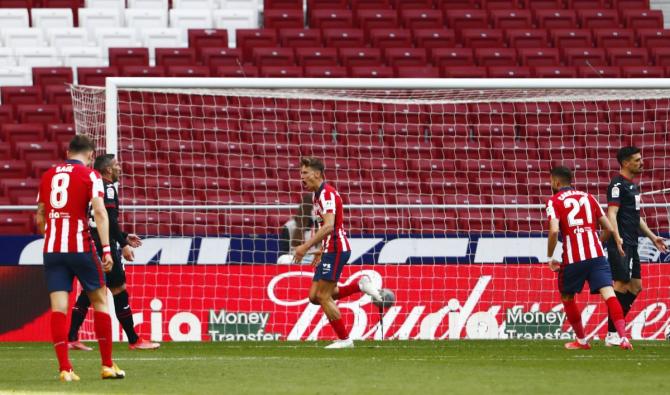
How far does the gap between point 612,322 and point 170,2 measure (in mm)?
13245

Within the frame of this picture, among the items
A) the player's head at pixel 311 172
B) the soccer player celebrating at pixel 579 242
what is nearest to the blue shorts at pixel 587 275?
the soccer player celebrating at pixel 579 242

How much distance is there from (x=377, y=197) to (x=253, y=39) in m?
5.42

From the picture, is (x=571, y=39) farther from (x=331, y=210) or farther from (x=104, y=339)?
(x=104, y=339)

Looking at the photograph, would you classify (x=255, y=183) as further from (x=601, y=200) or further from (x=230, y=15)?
(x=230, y=15)

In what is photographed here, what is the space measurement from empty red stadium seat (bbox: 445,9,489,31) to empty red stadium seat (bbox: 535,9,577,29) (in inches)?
35.9

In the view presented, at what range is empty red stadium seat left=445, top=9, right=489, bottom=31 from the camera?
68.5 feet

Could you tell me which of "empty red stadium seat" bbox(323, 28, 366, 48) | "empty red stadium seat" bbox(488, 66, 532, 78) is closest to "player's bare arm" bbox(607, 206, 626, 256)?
"empty red stadium seat" bbox(488, 66, 532, 78)

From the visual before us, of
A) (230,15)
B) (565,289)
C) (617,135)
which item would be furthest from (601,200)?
(230,15)

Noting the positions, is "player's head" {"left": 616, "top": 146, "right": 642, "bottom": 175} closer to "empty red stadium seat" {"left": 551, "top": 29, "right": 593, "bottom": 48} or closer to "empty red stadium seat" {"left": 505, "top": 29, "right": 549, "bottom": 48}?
"empty red stadium seat" {"left": 505, "top": 29, "right": 549, "bottom": 48}

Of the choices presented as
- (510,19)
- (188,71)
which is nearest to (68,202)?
(188,71)

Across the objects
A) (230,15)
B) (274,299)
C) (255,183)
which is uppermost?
(230,15)

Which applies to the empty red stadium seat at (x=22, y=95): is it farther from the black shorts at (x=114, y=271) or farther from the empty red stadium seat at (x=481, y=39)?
the black shorts at (x=114, y=271)

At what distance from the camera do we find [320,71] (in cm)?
1894

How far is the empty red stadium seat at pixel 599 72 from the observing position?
62.7 feet
